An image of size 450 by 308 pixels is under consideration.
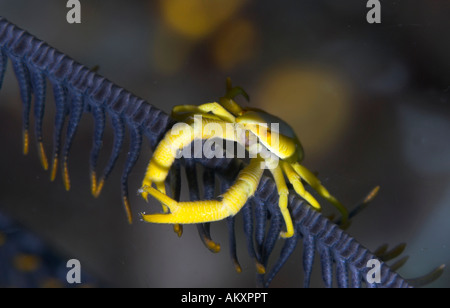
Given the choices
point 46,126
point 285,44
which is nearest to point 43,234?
point 46,126

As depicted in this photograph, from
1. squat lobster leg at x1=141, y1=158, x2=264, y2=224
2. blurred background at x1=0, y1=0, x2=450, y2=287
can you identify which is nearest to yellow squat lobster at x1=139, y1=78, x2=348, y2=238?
squat lobster leg at x1=141, y1=158, x2=264, y2=224

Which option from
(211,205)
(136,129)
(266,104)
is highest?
(266,104)

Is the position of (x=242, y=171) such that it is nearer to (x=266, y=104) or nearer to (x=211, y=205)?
(x=211, y=205)

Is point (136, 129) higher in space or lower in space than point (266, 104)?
lower

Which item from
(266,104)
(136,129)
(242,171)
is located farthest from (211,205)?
(266,104)

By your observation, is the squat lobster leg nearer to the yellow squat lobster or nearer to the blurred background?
the yellow squat lobster

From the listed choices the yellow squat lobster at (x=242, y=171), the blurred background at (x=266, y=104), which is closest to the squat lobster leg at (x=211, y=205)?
the yellow squat lobster at (x=242, y=171)
